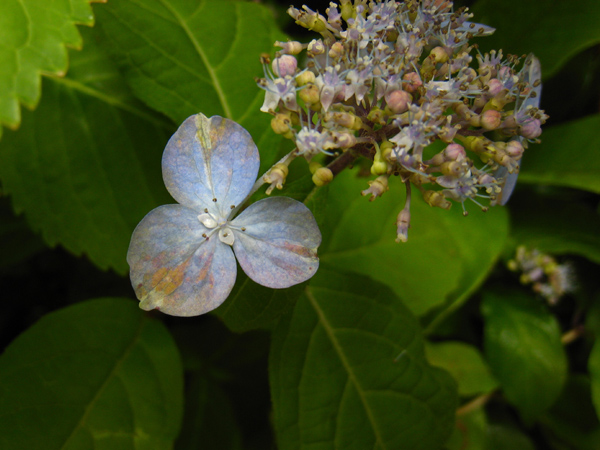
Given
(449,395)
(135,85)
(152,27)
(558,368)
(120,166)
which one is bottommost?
(558,368)

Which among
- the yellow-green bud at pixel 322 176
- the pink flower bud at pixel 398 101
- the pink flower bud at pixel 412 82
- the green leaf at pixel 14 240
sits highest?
the pink flower bud at pixel 412 82

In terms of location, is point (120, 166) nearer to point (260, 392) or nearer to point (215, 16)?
point (215, 16)

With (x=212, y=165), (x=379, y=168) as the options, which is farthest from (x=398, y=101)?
(x=212, y=165)

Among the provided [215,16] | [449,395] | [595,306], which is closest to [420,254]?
[449,395]

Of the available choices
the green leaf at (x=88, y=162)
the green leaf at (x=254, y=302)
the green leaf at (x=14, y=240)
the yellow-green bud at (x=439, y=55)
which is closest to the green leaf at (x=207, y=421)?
the green leaf at (x=88, y=162)

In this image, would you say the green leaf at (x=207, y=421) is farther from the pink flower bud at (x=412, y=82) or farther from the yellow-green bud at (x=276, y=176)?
the pink flower bud at (x=412, y=82)
